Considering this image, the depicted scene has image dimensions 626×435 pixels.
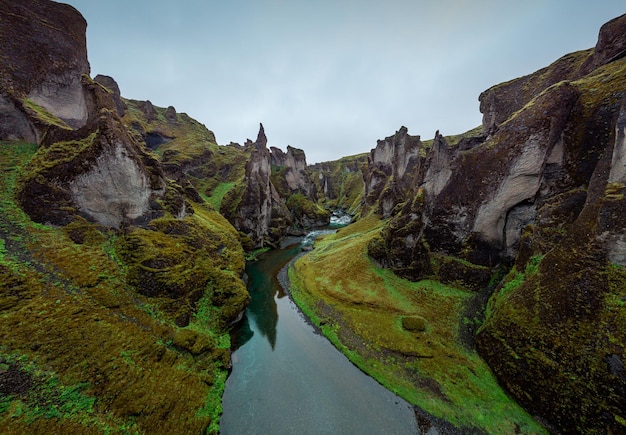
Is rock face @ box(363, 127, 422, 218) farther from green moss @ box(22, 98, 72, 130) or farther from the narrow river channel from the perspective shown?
green moss @ box(22, 98, 72, 130)

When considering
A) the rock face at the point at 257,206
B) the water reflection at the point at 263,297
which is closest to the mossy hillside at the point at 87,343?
the water reflection at the point at 263,297

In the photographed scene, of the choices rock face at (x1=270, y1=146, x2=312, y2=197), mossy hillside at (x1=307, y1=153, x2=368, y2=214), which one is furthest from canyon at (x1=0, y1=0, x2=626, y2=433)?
mossy hillside at (x1=307, y1=153, x2=368, y2=214)

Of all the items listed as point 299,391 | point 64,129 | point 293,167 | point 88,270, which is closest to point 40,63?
point 64,129

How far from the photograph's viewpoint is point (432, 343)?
16.3 metres

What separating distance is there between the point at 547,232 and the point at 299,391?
18.9 meters

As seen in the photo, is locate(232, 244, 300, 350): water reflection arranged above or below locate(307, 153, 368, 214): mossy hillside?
below

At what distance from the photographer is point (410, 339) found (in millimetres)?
17141

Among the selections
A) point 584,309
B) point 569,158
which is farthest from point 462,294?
point 569,158

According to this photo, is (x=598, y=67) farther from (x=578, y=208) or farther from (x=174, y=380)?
(x=174, y=380)

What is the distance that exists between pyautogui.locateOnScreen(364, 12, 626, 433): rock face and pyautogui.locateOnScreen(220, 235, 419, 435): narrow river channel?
737 centimetres

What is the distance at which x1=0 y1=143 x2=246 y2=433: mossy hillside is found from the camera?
8797 millimetres

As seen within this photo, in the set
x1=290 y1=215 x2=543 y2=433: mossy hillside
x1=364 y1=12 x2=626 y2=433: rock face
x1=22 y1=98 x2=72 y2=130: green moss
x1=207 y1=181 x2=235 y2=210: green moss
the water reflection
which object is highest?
x1=22 y1=98 x2=72 y2=130: green moss

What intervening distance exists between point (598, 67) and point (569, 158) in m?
8.23

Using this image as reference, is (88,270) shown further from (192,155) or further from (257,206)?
(192,155)
